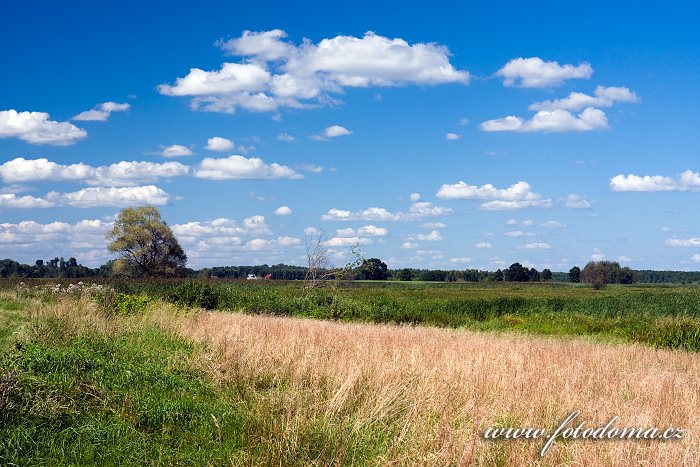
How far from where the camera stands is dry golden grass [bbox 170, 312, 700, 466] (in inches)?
260

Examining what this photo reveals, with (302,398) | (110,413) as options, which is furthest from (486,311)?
(110,413)

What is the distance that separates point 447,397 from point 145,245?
234 feet

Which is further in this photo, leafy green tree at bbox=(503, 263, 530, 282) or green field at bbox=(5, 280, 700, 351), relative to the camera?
leafy green tree at bbox=(503, 263, 530, 282)

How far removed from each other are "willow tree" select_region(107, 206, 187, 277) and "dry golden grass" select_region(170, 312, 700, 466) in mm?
64006

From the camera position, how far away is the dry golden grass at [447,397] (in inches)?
260

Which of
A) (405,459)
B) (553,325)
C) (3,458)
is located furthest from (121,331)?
(553,325)

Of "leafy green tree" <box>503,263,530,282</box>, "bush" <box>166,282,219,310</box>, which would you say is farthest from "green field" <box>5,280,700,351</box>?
"leafy green tree" <box>503,263,530,282</box>

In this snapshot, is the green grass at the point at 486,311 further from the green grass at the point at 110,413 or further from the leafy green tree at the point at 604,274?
the leafy green tree at the point at 604,274

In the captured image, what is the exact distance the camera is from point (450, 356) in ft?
40.1

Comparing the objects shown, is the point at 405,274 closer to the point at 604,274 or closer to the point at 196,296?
the point at 604,274

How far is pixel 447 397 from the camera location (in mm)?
8930

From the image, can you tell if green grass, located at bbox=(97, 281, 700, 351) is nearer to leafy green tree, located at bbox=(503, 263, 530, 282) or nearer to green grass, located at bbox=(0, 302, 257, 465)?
green grass, located at bbox=(0, 302, 257, 465)

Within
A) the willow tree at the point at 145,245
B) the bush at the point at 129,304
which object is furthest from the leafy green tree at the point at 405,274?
the bush at the point at 129,304

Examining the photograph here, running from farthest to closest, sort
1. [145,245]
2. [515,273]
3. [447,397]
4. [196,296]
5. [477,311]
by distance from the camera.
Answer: [515,273] → [145,245] → [477,311] → [196,296] → [447,397]
